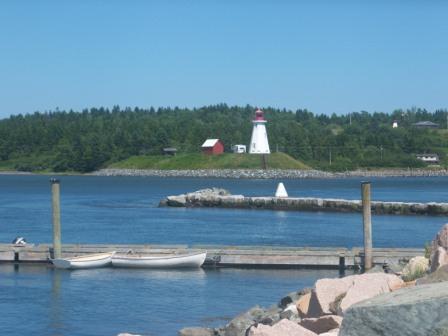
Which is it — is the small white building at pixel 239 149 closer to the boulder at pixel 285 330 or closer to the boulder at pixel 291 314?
the boulder at pixel 291 314

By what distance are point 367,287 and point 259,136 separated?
135m

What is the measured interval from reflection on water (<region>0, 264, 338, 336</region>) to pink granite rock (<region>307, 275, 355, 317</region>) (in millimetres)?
7483

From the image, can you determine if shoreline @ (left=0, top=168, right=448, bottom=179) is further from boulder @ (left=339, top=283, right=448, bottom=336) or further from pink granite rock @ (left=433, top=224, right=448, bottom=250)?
boulder @ (left=339, top=283, right=448, bottom=336)

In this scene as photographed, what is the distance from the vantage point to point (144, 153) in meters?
186

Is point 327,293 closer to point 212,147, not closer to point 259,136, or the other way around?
point 259,136

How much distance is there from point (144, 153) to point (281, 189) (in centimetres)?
10919

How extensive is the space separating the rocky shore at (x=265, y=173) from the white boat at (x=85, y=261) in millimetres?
121747

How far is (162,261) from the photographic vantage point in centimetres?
3309

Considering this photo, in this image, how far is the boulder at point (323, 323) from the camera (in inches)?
546

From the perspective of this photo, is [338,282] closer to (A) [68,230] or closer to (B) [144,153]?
(A) [68,230]

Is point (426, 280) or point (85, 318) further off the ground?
point (426, 280)

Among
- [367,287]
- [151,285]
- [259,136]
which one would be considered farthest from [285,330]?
[259,136]

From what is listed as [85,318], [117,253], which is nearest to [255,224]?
[117,253]

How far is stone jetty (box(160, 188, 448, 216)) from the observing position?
6788 cm
